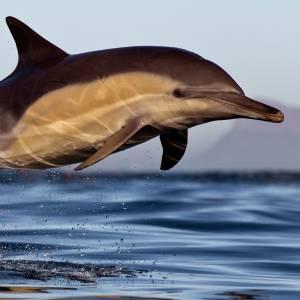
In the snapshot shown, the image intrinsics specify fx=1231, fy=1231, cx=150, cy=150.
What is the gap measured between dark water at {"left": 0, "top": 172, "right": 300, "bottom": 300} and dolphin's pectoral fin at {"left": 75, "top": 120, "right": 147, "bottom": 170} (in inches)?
55.4

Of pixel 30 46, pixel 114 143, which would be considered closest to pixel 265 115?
pixel 114 143

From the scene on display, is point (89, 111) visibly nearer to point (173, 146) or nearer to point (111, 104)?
point (111, 104)

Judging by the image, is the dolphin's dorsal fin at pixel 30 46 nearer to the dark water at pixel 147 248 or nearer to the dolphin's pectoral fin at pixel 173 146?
the dolphin's pectoral fin at pixel 173 146

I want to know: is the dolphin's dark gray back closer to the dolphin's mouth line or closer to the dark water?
the dolphin's mouth line

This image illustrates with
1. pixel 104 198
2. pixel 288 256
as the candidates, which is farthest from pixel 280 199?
pixel 288 256

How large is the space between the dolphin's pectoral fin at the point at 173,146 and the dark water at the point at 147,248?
1.24 meters

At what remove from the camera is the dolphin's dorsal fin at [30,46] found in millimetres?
11523

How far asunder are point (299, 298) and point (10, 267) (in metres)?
3.28

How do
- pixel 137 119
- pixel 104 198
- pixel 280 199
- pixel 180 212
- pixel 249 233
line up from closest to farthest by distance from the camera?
pixel 137 119 → pixel 249 233 → pixel 180 212 → pixel 104 198 → pixel 280 199

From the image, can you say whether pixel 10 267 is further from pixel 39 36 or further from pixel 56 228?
pixel 56 228

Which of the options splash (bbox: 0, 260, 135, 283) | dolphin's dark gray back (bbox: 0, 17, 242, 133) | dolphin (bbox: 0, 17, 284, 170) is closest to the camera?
dolphin (bbox: 0, 17, 284, 170)

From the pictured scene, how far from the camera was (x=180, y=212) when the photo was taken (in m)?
22.6

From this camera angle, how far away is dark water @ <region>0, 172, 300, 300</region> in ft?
39.1

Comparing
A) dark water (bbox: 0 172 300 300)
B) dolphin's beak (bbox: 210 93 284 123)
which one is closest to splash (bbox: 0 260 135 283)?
dark water (bbox: 0 172 300 300)
